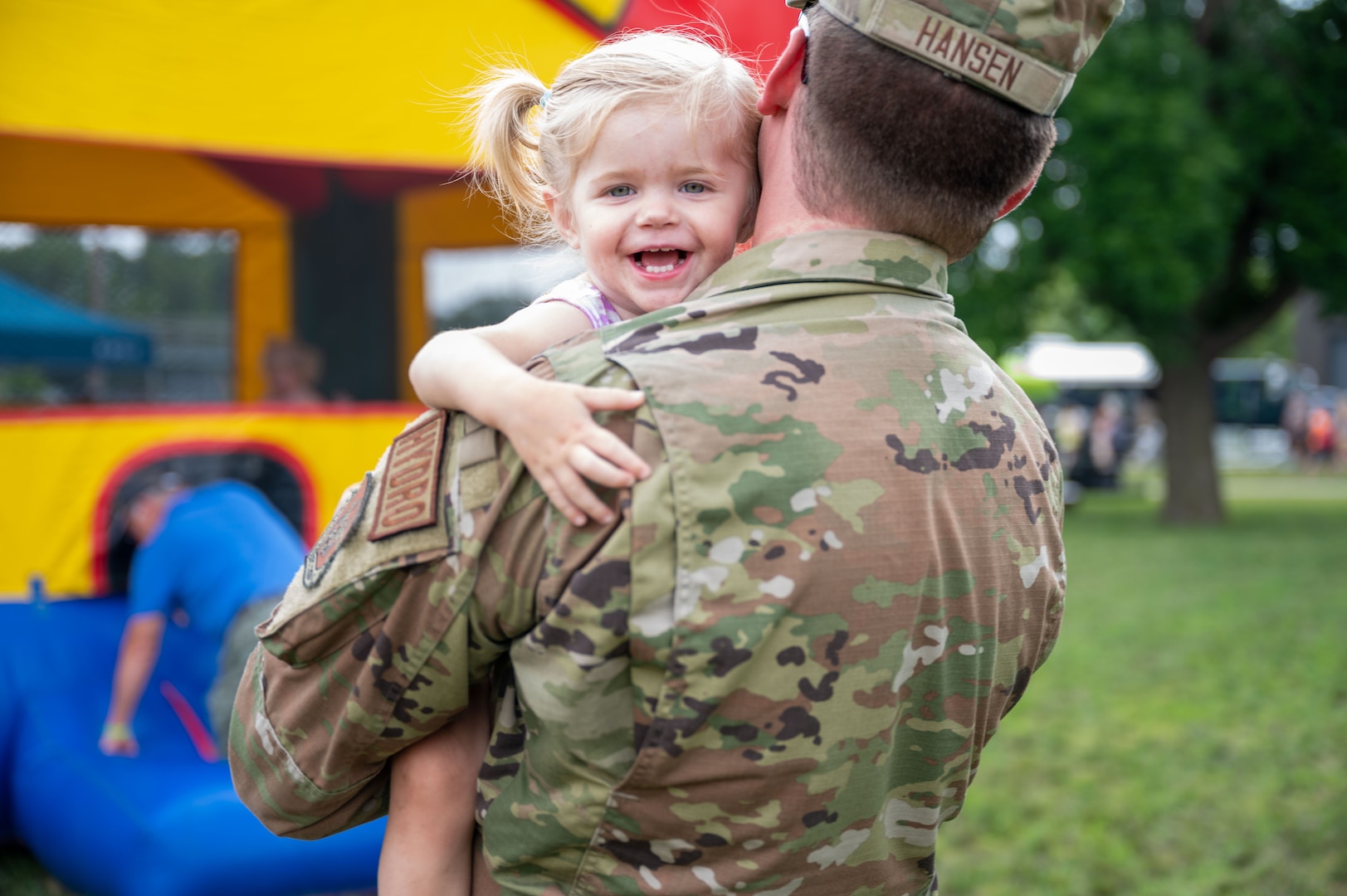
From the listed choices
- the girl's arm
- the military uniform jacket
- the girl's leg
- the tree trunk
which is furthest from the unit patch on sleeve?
the tree trunk

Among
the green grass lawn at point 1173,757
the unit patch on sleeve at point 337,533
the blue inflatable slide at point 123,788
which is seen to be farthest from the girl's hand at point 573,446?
the green grass lawn at point 1173,757

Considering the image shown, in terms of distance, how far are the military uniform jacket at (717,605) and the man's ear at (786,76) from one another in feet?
0.64

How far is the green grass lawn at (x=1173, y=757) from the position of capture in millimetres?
4781

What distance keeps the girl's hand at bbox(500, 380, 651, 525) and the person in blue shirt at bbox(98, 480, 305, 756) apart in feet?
11.4

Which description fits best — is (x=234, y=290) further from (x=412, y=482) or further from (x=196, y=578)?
(x=412, y=482)

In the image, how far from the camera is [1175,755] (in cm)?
625

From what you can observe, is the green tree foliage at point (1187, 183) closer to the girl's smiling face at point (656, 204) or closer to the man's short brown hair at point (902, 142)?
the girl's smiling face at point (656, 204)

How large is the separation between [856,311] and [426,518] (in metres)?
0.54

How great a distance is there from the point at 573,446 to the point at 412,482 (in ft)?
0.73

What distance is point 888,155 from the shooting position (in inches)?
52.0

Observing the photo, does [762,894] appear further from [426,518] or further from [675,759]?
[426,518]

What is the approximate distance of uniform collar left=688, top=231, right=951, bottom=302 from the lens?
135 cm

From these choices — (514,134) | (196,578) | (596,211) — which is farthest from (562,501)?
(196,578)

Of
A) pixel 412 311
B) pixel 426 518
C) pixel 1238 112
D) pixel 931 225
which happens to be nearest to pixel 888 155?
pixel 931 225
